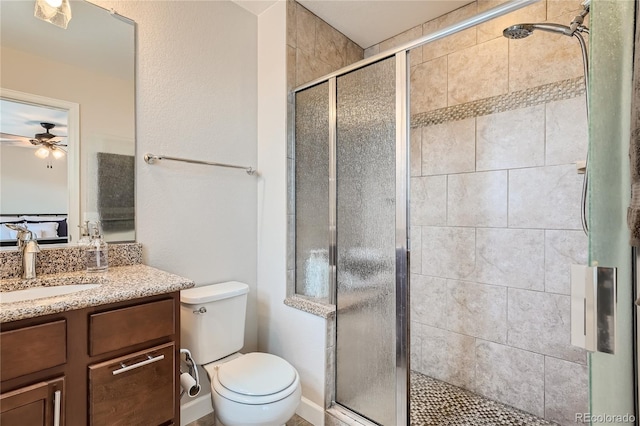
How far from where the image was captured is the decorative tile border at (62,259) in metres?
→ 1.29

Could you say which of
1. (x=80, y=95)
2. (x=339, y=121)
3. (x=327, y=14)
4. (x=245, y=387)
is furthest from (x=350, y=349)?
(x=327, y=14)

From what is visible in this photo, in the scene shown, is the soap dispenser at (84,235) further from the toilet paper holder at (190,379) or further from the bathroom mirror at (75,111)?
the toilet paper holder at (190,379)

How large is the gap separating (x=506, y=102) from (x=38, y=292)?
2592mm

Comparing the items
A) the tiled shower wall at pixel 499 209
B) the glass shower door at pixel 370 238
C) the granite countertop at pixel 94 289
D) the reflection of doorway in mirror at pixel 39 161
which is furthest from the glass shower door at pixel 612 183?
the reflection of doorway in mirror at pixel 39 161

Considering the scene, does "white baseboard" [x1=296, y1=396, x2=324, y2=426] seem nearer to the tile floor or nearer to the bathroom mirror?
the tile floor

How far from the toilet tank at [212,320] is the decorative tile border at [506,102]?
1.77 m

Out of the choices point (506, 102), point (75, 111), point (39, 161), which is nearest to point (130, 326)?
point (39, 161)

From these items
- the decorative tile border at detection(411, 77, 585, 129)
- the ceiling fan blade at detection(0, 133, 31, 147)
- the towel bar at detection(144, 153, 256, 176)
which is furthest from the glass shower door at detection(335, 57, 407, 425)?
the ceiling fan blade at detection(0, 133, 31, 147)

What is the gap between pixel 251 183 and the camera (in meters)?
2.15

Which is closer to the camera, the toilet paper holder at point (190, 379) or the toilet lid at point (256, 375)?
the toilet lid at point (256, 375)

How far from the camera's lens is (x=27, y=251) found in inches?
50.0

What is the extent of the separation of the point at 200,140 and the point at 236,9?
922 mm

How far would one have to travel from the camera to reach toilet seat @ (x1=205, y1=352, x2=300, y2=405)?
1356 millimetres

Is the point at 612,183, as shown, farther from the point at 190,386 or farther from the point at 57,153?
the point at 57,153
